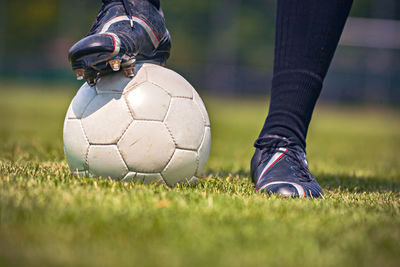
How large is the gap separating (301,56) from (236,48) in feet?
46.1

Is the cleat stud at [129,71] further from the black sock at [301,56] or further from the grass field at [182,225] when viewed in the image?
the black sock at [301,56]

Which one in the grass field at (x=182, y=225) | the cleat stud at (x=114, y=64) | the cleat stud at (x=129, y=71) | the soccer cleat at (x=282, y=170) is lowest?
the soccer cleat at (x=282, y=170)

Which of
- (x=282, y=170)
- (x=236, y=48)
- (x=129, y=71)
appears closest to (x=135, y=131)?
(x=129, y=71)

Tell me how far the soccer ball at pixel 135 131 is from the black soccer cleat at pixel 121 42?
0.07 metres

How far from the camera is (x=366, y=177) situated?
3021mm

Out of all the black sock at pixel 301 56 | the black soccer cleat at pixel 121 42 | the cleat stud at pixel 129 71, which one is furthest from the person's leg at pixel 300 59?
the cleat stud at pixel 129 71

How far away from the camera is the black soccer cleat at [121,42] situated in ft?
5.90

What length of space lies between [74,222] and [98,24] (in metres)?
0.99

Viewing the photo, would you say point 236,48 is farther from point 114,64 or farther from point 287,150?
point 114,64

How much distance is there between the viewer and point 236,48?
16.0 metres

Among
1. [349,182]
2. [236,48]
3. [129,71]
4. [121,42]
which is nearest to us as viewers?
[121,42]

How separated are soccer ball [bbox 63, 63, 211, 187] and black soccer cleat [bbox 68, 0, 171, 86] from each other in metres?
0.07

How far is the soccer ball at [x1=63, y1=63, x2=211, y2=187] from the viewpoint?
6.32 ft

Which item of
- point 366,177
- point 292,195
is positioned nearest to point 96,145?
point 292,195
